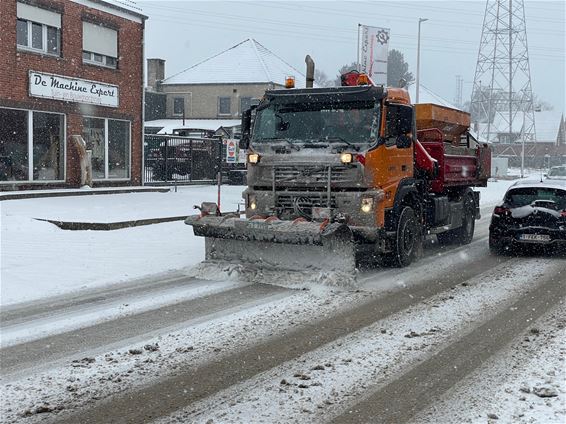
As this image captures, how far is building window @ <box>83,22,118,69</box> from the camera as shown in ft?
73.0

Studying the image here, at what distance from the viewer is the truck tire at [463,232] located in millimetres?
14305

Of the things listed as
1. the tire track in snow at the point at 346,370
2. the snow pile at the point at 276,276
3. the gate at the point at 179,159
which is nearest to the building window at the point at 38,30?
the gate at the point at 179,159

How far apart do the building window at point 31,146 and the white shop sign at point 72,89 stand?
67 cm

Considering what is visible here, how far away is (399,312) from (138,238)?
7555 millimetres

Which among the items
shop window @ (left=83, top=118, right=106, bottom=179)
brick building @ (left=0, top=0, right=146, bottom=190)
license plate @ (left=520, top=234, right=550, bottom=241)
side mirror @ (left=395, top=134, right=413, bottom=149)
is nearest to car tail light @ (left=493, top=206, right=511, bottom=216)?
license plate @ (left=520, top=234, right=550, bottom=241)

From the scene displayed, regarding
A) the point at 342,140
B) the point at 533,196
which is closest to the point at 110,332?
the point at 342,140

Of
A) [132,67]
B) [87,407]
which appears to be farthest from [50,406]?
[132,67]

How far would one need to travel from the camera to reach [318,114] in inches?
400

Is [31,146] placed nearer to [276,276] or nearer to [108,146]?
[108,146]

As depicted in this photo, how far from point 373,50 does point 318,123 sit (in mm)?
18674

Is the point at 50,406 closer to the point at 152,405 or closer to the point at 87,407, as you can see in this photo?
the point at 87,407

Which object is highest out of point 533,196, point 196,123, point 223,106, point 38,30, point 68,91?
point 223,106

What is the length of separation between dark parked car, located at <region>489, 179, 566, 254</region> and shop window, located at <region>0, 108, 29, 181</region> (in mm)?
13863

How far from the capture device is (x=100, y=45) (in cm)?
2278
